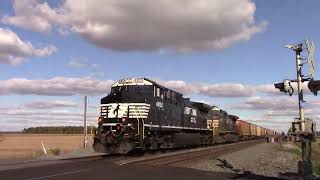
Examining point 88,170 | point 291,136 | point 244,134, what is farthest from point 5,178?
point 244,134

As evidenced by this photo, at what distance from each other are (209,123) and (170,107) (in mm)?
14823

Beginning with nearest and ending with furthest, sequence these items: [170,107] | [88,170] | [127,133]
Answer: [88,170], [127,133], [170,107]

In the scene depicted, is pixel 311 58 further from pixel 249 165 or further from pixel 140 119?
pixel 140 119

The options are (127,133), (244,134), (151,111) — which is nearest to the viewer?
(127,133)

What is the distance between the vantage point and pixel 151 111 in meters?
26.3

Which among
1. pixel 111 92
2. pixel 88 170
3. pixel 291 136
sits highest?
pixel 111 92

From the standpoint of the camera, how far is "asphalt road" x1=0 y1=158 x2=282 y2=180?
15102 mm

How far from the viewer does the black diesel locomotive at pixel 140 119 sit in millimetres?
24406

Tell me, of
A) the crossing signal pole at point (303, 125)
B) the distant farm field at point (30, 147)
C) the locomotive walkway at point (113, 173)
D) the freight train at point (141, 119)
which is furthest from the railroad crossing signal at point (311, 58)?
the distant farm field at point (30, 147)

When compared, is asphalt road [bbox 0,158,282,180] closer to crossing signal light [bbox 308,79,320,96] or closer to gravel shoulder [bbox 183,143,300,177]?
gravel shoulder [bbox 183,143,300,177]

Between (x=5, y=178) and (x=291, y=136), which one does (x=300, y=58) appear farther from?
(x=5, y=178)

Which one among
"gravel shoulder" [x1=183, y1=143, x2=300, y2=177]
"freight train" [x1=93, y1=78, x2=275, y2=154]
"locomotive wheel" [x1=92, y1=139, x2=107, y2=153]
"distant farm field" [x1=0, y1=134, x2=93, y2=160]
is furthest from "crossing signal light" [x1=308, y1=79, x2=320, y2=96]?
"distant farm field" [x1=0, y1=134, x2=93, y2=160]

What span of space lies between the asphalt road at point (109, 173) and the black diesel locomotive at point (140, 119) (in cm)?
508

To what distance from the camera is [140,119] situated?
2484cm
